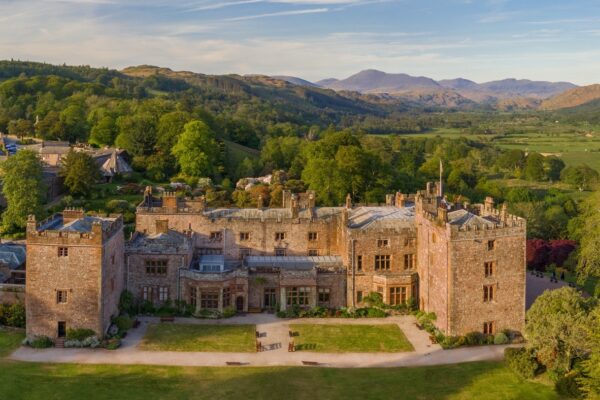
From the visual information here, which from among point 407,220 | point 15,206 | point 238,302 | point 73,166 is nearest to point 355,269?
point 407,220

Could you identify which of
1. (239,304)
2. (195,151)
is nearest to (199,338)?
(239,304)

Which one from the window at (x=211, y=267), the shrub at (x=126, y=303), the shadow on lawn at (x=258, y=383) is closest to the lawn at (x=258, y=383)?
the shadow on lawn at (x=258, y=383)

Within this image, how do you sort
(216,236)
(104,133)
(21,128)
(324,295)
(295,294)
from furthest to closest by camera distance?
(21,128) → (104,133) → (216,236) → (324,295) → (295,294)

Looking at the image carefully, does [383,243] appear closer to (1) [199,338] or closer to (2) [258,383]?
(1) [199,338]

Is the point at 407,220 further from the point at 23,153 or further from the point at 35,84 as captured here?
the point at 35,84

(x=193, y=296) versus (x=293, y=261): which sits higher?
(x=293, y=261)

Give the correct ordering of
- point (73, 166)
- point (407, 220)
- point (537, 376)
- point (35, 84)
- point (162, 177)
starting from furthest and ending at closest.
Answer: point (35, 84) < point (162, 177) < point (73, 166) < point (407, 220) < point (537, 376)
